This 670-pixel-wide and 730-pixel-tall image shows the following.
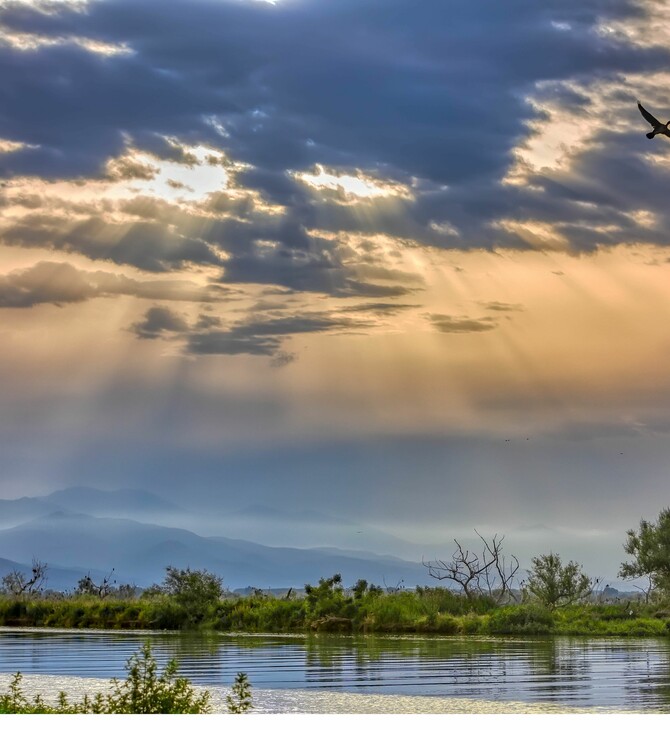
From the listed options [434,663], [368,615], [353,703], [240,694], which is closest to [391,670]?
[434,663]

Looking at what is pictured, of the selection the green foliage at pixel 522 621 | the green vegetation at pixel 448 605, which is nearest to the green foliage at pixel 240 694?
the green foliage at pixel 522 621

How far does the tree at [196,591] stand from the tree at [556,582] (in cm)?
1177

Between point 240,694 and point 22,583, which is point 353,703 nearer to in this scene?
point 240,694

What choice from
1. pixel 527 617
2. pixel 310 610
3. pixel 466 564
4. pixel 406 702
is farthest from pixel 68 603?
pixel 406 702

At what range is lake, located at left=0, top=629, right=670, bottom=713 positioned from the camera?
1927cm

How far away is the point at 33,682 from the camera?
2305cm

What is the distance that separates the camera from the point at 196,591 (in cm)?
4575

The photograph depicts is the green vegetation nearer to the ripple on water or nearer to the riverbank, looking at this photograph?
the riverbank

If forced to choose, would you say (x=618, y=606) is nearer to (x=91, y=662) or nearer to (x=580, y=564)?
(x=580, y=564)

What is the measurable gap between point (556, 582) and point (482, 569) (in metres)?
5.23

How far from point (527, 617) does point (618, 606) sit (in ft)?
11.6

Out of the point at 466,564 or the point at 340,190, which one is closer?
the point at 340,190

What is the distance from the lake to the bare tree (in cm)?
902
